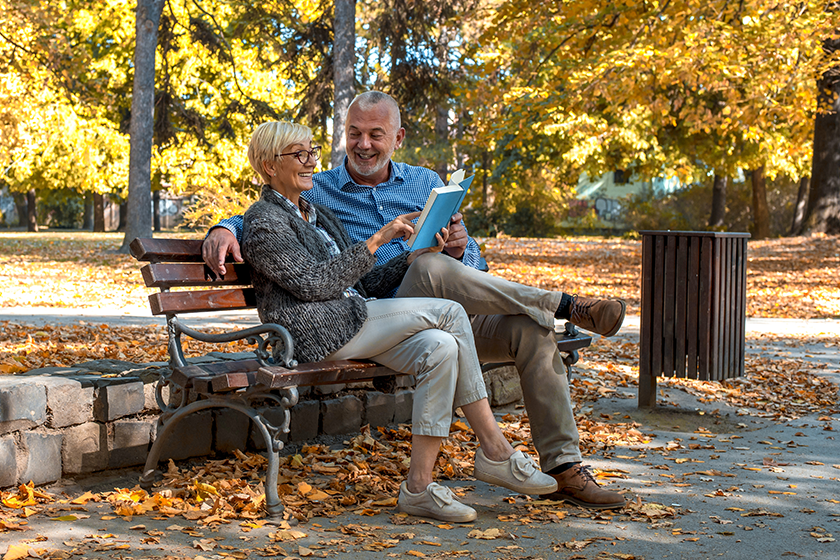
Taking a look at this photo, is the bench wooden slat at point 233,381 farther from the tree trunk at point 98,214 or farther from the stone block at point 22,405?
the tree trunk at point 98,214

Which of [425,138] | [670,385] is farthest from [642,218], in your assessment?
[670,385]

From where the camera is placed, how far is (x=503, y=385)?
18.5 ft

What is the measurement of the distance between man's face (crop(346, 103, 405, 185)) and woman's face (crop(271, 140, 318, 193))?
556 millimetres

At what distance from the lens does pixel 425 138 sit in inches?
961

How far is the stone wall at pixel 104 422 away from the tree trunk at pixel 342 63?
11.1m

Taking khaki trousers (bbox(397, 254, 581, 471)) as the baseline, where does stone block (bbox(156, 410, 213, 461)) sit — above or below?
below

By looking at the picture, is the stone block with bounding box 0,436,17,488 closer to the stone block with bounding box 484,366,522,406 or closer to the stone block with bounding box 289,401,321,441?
the stone block with bounding box 289,401,321,441

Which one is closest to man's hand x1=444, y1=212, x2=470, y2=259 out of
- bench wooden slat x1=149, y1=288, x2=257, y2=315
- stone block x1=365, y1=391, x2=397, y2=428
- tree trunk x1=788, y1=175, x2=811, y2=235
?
bench wooden slat x1=149, y1=288, x2=257, y2=315

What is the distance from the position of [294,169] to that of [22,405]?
4.95 ft

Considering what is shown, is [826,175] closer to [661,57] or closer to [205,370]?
[661,57]

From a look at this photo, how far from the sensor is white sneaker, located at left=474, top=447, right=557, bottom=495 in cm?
361

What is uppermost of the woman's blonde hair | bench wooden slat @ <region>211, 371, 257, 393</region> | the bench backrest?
the woman's blonde hair

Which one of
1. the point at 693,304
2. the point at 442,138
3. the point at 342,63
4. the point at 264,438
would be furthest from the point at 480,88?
the point at 442,138

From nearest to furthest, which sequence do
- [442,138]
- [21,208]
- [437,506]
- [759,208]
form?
[437,506]
[759,208]
[442,138]
[21,208]
